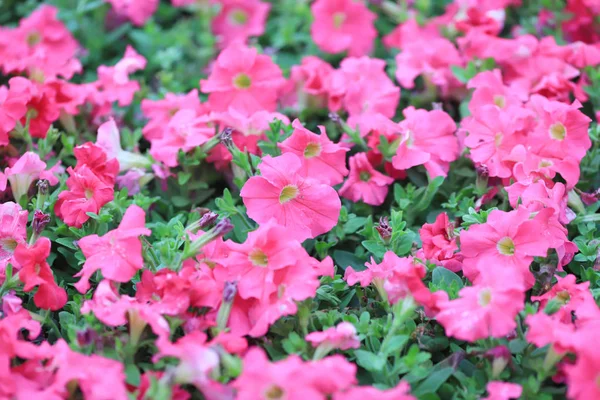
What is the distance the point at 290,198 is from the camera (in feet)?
5.39

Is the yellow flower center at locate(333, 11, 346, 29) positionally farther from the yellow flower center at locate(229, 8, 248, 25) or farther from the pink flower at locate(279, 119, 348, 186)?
the pink flower at locate(279, 119, 348, 186)

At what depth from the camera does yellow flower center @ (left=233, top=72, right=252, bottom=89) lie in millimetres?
2051

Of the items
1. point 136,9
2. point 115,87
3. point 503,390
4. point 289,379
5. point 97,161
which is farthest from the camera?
point 136,9

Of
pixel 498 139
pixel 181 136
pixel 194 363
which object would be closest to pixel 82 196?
pixel 181 136

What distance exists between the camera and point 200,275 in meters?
1.47

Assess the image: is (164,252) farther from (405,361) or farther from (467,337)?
(467,337)

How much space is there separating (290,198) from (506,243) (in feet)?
1.68

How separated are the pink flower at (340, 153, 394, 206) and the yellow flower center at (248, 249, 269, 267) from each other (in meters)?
0.45

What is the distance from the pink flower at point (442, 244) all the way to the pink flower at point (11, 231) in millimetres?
959

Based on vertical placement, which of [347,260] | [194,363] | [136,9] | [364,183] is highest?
[136,9]

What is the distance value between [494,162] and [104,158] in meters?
1.02

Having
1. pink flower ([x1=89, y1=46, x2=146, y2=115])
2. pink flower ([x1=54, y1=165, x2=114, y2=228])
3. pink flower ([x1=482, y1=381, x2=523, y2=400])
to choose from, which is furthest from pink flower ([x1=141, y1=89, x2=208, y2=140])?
pink flower ([x1=482, y1=381, x2=523, y2=400])

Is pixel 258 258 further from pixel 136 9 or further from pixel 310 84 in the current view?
pixel 136 9

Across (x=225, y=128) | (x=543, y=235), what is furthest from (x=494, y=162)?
(x=225, y=128)
